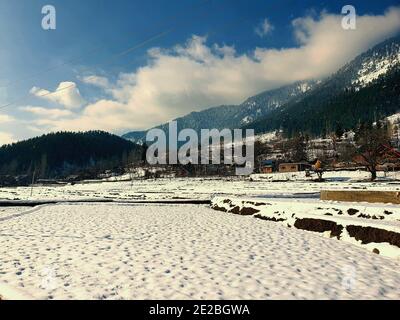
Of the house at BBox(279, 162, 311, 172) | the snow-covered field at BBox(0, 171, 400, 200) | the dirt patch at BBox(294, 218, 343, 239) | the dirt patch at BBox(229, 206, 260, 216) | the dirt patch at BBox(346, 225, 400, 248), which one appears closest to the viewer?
the dirt patch at BBox(346, 225, 400, 248)

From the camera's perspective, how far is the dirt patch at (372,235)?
11070mm

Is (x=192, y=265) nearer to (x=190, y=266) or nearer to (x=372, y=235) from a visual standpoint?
(x=190, y=266)

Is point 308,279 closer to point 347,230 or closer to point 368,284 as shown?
point 368,284

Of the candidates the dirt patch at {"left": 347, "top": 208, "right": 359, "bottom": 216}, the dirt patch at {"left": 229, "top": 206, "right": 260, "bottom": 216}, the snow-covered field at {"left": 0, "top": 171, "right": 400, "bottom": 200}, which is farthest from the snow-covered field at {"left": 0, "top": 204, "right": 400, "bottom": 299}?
the snow-covered field at {"left": 0, "top": 171, "right": 400, "bottom": 200}

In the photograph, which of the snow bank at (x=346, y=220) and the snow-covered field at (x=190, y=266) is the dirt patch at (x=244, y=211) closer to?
the snow bank at (x=346, y=220)

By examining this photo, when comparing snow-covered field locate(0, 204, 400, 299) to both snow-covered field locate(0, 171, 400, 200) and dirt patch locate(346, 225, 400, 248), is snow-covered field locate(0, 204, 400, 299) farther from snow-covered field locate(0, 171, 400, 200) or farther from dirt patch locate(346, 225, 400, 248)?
snow-covered field locate(0, 171, 400, 200)

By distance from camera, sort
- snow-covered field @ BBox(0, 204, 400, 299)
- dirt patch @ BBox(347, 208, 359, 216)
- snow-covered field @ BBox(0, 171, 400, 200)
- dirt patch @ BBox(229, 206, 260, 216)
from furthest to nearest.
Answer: snow-covered field @ BBox(0, 171, 400, 200), dirt patch @ BBox(229, 206, 260, 216), dirt patch @ BBox(347, 208, 359, 216), snow-covered field @ BBox(0, 204, 400, 299)

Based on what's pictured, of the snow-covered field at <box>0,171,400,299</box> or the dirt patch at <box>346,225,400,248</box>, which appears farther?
the dirt patch at <box>346,225,400,248</box>

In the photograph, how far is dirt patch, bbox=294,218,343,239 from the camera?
1418cm

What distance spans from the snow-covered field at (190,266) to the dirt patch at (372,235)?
697mm

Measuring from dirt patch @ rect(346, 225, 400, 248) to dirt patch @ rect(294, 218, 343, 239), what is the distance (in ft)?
2.16

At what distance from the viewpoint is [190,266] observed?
9172 mm
